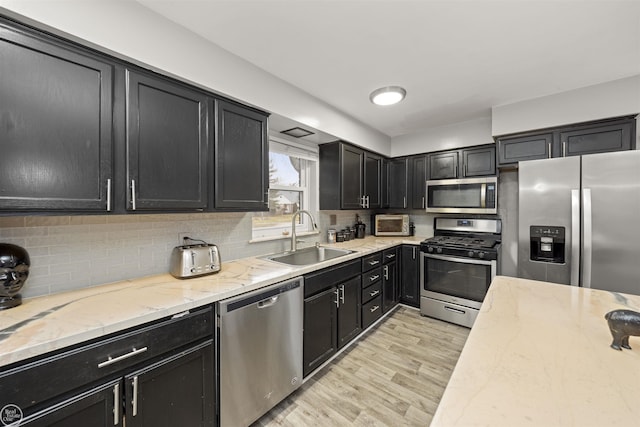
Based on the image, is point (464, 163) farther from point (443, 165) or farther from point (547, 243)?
point (547, 243)

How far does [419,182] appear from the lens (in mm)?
3570

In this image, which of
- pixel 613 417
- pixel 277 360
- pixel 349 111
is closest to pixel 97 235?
pixel 277 360

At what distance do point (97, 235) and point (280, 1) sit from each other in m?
1.72

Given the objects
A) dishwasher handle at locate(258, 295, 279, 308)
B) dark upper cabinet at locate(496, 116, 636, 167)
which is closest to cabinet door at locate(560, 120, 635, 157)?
dark upper cabinet at locate(496, 116, 636, 167)

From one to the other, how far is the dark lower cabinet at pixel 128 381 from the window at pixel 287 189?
121 cm

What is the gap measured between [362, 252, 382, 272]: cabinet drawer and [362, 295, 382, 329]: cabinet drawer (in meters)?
0.39

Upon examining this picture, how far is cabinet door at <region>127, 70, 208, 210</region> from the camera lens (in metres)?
1.34

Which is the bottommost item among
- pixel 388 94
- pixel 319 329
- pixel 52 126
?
pixel 319 329

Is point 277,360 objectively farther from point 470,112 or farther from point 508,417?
point 470,112

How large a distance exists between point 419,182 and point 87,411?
372 cm

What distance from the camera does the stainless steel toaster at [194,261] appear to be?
158cm

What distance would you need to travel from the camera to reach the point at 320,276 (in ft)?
6.61

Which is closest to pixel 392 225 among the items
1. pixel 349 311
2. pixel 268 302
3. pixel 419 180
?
pixel 419 180

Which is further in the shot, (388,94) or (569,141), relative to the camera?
(569,141)
